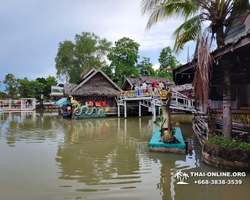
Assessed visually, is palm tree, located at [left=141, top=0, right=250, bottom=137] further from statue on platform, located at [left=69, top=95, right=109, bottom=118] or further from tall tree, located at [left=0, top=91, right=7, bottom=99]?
tall tree, located at [left=0, top=91, right=7, bottom=99]

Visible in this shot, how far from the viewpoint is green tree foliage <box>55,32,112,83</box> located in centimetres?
3438

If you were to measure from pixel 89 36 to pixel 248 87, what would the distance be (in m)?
33.2

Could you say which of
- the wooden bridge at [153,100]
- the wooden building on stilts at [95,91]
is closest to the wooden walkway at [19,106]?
the wooden building on stilts at [95,91]

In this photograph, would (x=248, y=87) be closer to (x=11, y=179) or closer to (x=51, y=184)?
(x=51, y=184)

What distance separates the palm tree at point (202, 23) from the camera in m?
4.96

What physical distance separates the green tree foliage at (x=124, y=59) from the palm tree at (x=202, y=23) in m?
28.1

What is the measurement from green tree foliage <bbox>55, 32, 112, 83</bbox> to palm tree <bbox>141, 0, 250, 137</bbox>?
29.2 meters

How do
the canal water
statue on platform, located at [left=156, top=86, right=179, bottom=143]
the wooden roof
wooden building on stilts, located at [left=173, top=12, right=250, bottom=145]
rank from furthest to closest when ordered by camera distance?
statue on platform, located at [left=156, top=86, right=179, bottom=143] < wooden building on stilts, located at [left=173, top=12, right=250, bottom=145] < the wooden roof < the canal water

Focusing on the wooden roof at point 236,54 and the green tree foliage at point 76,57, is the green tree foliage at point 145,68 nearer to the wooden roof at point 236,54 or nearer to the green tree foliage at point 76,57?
the green tree foliage at point 76,57

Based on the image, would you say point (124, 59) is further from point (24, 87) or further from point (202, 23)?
point (202, 23)

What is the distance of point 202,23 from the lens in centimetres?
586

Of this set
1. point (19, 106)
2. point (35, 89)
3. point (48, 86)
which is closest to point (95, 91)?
point (19, 106)

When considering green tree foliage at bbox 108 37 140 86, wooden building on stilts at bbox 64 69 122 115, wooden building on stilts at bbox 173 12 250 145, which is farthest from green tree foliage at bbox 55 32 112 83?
wooden building on stilts at bbox 173 12 250 145

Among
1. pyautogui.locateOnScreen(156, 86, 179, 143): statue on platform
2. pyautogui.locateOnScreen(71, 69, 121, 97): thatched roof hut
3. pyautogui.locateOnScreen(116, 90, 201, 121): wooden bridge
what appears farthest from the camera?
pyautogui.locateOnScreen(71, 69, 121, 97): thatched roof hut
